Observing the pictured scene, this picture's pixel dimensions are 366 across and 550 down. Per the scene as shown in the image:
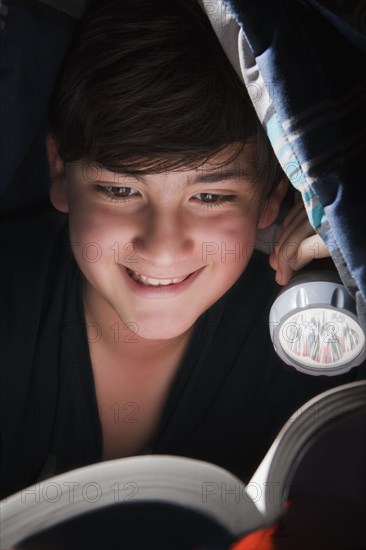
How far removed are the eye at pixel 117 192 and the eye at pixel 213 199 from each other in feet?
0.26

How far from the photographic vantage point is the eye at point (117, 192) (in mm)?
906

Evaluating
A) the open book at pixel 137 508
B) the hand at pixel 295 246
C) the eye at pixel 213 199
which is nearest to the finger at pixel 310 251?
the hand at pixel 295 246

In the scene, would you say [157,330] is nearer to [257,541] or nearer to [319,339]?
[319,339]

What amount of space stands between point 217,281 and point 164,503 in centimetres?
40

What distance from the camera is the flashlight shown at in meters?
0.85

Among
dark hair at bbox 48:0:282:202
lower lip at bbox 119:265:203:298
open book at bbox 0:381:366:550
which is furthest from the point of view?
lower lip at bbox 119:265:203:298

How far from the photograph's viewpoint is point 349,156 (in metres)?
0.65

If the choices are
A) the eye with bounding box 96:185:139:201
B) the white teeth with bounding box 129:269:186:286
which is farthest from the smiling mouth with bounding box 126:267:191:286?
the eye with bounding box 96:185:139:201

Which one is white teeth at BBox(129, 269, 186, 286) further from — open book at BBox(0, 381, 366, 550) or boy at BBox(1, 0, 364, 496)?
open book at BBox(0, 381, 366, 550)

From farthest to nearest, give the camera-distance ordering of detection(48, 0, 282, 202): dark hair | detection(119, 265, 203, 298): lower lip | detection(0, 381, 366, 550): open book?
1. detection(119, 265, 203, 298): lower lip
2. detection(48, 0, 282, 202): dark hair
3. detection(0, 381, 366, 550): open book

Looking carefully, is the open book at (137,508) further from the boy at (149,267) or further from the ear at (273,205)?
the ear at (273,205)

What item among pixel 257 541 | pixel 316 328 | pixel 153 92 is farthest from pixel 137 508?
pixel 153 92

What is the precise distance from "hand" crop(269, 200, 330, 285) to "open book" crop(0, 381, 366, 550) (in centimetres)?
33

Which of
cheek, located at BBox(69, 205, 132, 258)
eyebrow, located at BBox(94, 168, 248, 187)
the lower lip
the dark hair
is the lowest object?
the lower lip
